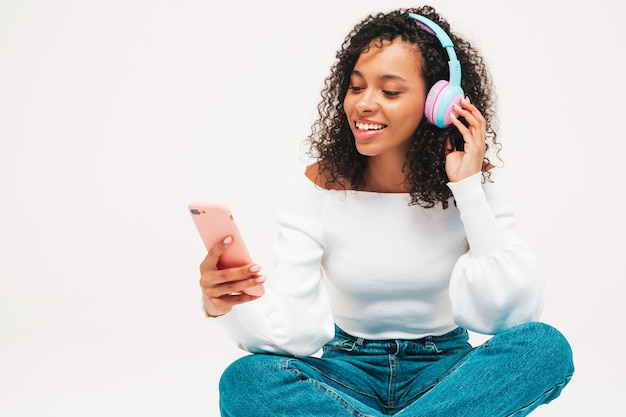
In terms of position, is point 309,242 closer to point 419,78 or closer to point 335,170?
point 335,170

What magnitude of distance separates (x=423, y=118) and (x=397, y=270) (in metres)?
0.41

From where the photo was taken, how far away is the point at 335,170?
2.49 metres

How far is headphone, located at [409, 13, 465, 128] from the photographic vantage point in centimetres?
227

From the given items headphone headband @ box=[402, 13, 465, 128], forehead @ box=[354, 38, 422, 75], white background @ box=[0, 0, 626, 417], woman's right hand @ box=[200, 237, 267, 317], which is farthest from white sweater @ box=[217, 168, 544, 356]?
white background @ box=[0, 0, 626, 417]

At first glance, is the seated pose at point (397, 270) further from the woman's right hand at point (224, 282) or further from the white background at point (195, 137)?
the white background at point (195, 137)

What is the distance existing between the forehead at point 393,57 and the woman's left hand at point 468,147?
16 cm

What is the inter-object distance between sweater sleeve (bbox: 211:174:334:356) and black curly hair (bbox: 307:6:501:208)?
4.8 inches

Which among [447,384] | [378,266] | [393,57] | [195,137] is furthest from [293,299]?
[195,137]

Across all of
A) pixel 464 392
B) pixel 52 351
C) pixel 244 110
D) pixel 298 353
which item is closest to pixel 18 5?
pixel 244 110

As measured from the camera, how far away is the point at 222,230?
2031mm

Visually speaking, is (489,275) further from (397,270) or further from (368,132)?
(368,132)

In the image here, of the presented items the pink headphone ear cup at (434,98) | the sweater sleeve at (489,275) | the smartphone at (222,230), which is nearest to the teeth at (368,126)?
the pink headphone ear cup at (434,98)

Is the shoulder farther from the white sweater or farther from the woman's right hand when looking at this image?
the woman's right hand

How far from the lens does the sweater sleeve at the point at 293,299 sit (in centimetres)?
223
